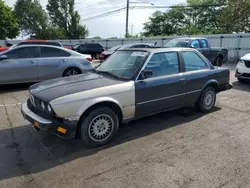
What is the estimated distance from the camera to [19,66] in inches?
314

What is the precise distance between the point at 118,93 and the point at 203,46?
33.2 ft

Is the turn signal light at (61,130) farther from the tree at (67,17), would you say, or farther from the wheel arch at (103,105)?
the tree at (67,17)

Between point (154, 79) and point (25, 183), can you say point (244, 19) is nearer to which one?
point (154, 79)

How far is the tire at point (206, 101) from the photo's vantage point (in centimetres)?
557

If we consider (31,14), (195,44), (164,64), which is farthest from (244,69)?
(31,14)

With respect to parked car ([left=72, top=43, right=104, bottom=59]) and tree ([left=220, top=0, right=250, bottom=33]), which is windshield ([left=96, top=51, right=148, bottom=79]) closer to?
parked car ([left=72, top=43, right=104, bottom=59])

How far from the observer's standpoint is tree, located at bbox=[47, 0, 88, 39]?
60.0 meters

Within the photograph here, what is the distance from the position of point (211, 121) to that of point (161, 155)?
1.96 metres

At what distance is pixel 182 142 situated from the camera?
13.6 ft

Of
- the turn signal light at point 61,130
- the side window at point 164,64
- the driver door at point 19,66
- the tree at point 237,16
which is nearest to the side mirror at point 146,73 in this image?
the side window at point 164,64

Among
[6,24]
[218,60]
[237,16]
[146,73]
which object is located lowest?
[218,60]

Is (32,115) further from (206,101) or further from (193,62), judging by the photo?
(206,101)

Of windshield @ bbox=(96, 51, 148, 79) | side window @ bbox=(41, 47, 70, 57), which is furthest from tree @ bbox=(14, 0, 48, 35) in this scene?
windshield @ bbox=(96, 51, 148, 79)

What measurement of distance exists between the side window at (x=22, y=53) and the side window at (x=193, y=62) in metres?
5.47
